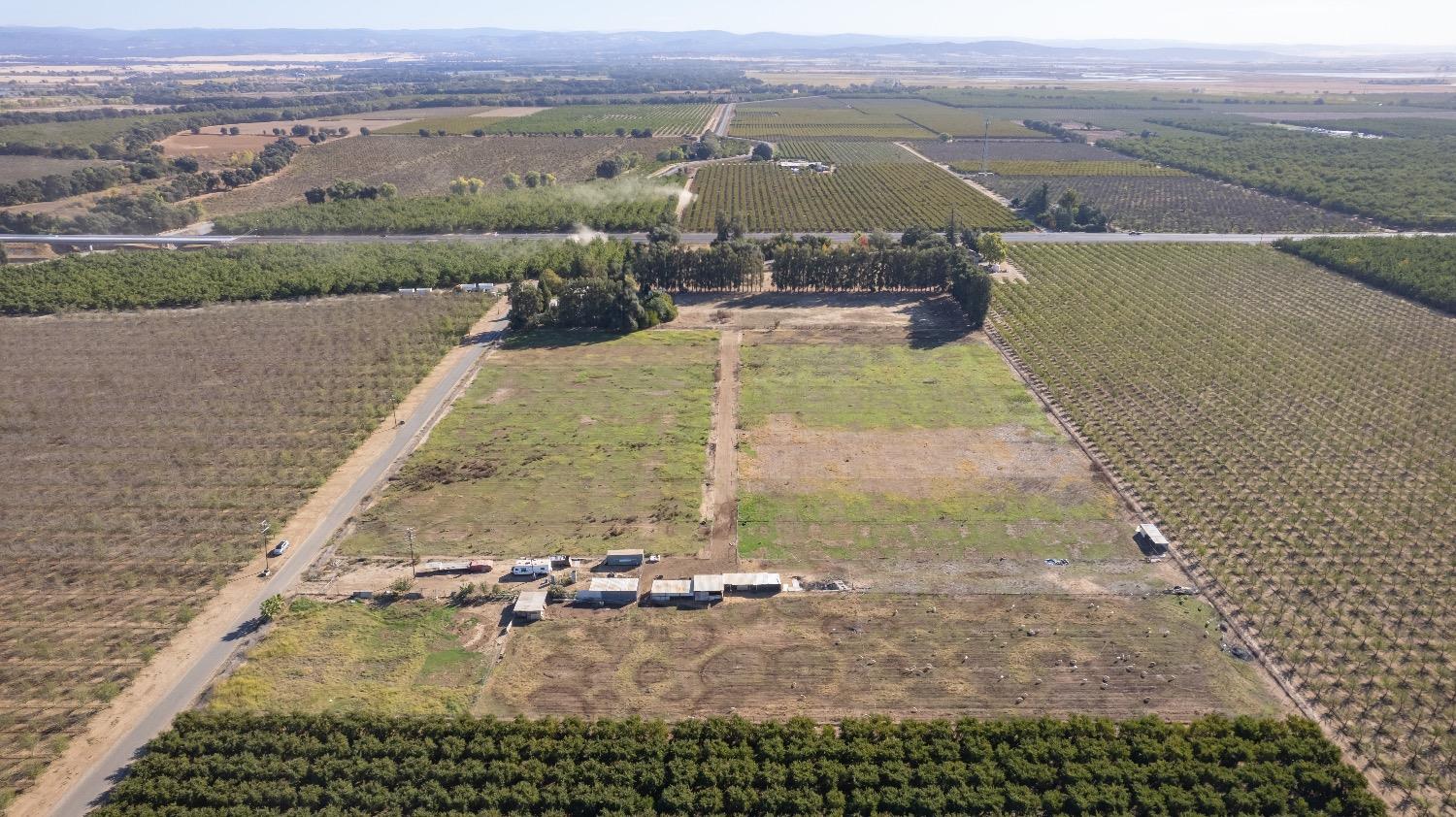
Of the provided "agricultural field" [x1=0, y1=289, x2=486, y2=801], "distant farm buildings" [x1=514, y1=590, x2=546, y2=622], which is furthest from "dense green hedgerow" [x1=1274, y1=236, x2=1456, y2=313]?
"agricultural field" [x1=0, y1=289, x2=486, y2=801]

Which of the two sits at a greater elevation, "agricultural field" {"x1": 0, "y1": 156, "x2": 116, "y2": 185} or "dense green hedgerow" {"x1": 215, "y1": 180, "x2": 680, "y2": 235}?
"agricultural field" {"x1": 0, "y1": 156, "x2": 116, "y2": 185}

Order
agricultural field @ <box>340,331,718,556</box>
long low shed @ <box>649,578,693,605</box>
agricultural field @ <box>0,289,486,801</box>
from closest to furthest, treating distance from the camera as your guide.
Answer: agricultural field @ <box>0,289,486,801</box>
long low shed @ <box>649,578,693,605</box>
agricultural field @ <box>340,331,718,556</box>

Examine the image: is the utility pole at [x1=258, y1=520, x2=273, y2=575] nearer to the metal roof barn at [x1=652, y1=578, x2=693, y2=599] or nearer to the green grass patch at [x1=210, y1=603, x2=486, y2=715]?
the green grass patch at [x1=210, y1=603, x2=486, y2=715]

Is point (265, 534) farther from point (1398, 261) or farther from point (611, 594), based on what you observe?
point (1398, 261)

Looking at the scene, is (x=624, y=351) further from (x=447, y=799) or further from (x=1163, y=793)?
(x=1163, y=793)

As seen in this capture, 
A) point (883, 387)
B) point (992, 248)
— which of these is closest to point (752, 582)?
point (883, 387)
